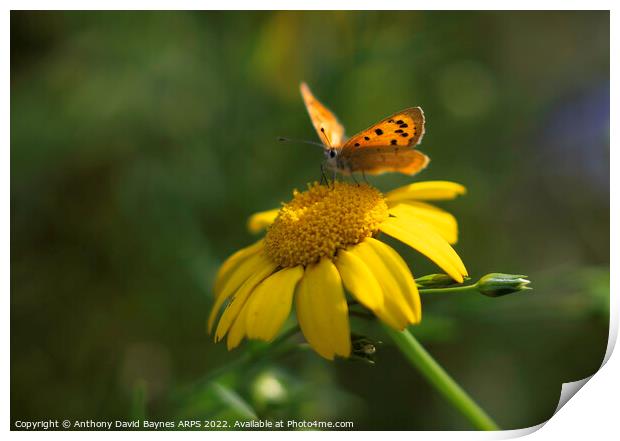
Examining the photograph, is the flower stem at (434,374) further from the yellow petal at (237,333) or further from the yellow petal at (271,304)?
the yellow petal at (237,333)

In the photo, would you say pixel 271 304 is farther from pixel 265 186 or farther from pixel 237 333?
pixel 265 186

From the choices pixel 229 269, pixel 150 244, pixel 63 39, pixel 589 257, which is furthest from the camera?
pixel 150 244

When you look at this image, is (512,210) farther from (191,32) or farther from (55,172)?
(55,172)

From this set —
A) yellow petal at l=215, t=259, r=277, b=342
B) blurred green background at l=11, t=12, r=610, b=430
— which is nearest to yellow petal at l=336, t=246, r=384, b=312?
yellow petal at l=215, t=259, r=277, b=342

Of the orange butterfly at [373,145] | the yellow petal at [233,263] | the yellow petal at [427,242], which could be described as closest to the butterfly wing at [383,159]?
the orange butterfly at [373,145]

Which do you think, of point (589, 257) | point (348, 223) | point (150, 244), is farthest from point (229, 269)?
point (589, 257)

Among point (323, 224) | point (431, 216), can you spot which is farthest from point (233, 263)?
point (431, 216)
